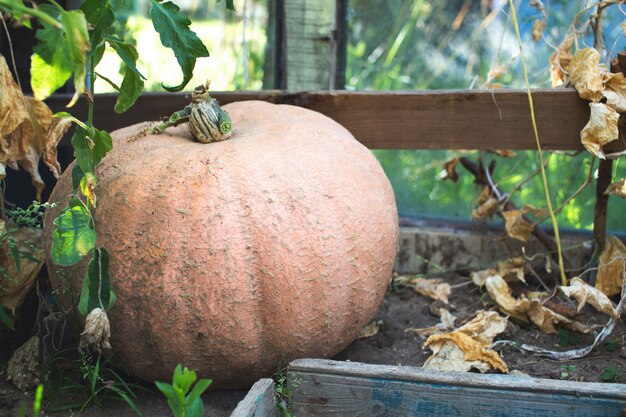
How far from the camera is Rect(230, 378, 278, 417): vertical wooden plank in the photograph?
1.68 meters

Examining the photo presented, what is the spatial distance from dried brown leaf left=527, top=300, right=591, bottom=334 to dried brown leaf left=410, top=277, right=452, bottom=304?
16.4 inches

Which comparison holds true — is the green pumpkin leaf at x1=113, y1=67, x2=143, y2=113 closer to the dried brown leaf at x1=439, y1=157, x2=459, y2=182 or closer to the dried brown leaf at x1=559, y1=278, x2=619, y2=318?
the dried brown leaf at x1=559, y1=278, x2=619, y2=318

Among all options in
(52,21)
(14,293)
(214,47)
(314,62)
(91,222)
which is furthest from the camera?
(214,47)

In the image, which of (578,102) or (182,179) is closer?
(182,179)

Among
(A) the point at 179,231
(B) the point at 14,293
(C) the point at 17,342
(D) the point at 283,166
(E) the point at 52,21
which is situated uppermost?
(E) the point at 52,21

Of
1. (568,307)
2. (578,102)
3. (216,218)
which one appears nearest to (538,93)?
(578,102)

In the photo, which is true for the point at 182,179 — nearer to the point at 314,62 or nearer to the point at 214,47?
the point at 314,62

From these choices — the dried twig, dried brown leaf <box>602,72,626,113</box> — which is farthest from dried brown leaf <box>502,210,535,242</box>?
dried brown leaf <box>602,72,626,113</box>

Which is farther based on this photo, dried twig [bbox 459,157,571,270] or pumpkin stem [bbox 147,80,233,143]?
dried twig [bbox 459,157,571,270]

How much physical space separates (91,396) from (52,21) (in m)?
1.24

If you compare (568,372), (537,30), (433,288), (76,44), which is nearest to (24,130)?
(76,44)

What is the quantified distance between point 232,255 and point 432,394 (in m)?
0.65

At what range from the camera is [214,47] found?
5305 mm

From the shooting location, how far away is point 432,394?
5.99ft
